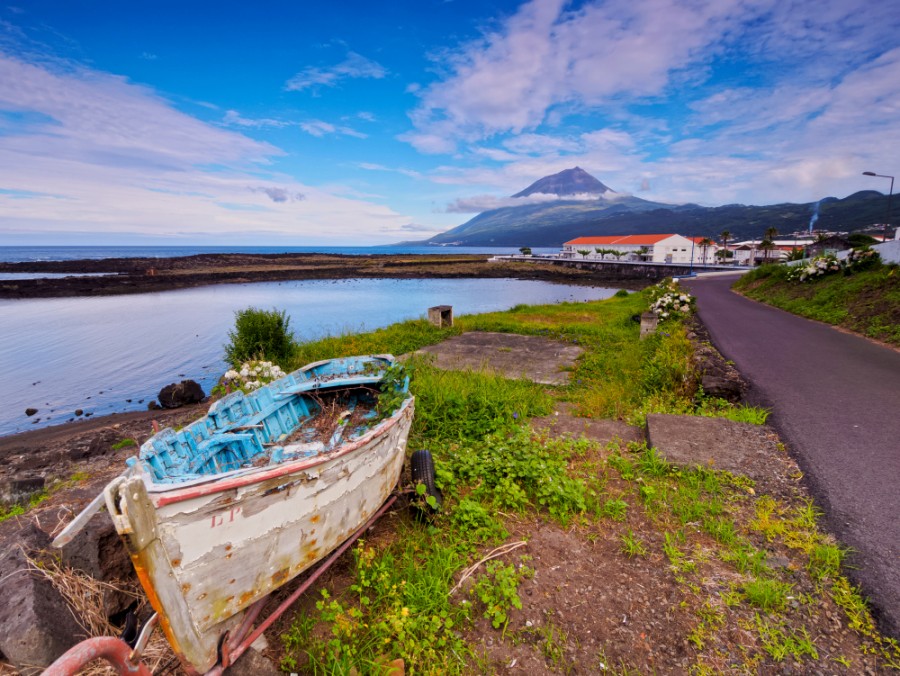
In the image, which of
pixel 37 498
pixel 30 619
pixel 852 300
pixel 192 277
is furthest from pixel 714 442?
pixel 192 277

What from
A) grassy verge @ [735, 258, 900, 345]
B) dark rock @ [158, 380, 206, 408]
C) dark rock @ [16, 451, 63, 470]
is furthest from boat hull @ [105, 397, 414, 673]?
grassy verge @ [735, 258, 900, 345]

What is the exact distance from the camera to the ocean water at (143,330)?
41.8ft

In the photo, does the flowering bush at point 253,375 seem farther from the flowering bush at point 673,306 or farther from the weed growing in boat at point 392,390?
the flowering bush at point 673,306

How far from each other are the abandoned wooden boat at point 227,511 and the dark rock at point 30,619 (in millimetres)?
1019

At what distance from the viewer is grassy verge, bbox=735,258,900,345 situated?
35.3 ft

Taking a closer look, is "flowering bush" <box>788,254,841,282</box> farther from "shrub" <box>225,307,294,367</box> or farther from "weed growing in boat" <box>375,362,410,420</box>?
"shrub" <box>225,307,294,367</box>

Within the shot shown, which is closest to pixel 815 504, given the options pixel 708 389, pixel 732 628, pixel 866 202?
pixel 732 628

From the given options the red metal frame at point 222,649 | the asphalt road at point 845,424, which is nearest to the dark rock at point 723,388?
the asphalt road at point 845,424

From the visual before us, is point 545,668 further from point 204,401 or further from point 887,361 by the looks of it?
point 204,401

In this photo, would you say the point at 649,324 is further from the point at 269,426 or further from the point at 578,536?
the point at 269,426

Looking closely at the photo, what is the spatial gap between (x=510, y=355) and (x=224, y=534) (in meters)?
10.0

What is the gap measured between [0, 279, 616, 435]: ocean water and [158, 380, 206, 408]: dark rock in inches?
41.1

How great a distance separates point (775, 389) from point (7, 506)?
11.7m

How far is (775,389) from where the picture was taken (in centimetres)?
713
